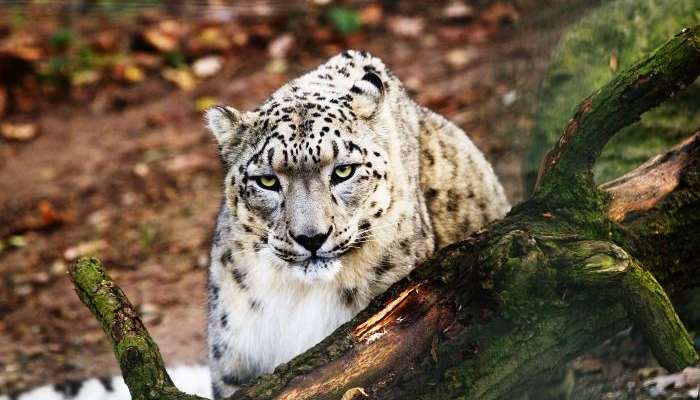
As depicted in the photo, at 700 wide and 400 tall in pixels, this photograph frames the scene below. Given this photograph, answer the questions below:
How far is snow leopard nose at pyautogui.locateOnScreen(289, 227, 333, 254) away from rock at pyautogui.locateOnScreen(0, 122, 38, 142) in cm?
794

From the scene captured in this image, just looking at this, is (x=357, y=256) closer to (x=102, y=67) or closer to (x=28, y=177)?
(x=28, y=177)

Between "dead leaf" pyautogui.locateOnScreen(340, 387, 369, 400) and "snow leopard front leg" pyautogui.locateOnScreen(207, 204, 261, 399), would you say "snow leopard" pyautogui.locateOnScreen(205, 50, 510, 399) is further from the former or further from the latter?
"dead leaf" pyautogui.locateOnScreen(340, 387, 369, 400)

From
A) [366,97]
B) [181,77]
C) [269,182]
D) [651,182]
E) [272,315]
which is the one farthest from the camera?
[181,77]

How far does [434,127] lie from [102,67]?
7.62 m

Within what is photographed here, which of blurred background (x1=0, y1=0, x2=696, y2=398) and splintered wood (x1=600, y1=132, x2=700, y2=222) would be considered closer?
splintered wood (x1=600, y1=132, x2=700, y2=222)

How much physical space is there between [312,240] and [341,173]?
1.27 ft

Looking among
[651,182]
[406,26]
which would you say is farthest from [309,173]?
[406,26]

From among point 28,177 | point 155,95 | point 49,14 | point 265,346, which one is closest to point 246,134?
point 265,346

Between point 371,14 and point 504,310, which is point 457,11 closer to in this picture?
point 371,14

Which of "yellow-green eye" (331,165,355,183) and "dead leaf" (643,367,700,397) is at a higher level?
"yellow-green eye" (331,165,355,183)

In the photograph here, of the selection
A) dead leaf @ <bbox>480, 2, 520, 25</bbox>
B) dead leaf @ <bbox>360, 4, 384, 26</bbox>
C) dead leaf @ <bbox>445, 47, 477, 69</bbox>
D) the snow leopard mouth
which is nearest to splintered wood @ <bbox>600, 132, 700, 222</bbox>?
the snow leopard mouth

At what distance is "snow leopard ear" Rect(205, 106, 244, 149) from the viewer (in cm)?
532

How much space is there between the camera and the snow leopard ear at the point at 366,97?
526cm

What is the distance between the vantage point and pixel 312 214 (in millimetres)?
4844
